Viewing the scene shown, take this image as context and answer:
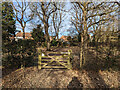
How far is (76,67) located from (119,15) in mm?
3402

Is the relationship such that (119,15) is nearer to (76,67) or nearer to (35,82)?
(76,67)

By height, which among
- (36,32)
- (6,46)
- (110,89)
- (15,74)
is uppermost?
(36,32)

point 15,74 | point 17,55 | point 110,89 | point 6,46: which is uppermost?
point 6,46

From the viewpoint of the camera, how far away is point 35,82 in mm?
2971

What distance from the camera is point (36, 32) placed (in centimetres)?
1441

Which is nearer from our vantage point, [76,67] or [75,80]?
[75,80]

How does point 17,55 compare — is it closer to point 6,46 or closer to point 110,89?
point 6,46

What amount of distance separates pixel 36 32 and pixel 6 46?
456 inches

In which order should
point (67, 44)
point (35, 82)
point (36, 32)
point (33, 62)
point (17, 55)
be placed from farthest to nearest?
point (36, 32), point (67, 44), point (33, 62), point (17, 55), point (35, 82)

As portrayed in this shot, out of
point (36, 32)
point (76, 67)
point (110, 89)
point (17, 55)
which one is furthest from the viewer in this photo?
point (36, 32)

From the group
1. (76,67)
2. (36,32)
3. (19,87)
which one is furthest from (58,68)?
(36,32)

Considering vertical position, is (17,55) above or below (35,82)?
above

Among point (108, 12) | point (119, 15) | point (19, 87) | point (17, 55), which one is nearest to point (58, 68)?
point (19, 87)

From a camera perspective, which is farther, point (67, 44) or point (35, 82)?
point (67, 44)
